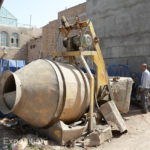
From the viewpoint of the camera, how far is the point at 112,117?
457cm

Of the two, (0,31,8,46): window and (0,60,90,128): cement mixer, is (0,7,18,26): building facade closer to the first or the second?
(0,31,8,46): window

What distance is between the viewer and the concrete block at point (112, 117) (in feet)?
14.8

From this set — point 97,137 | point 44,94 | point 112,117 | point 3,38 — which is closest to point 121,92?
point 112,117

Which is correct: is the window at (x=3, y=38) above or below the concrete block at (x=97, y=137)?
above

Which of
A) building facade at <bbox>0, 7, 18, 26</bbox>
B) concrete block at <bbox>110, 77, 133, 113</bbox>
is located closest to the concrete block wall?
concrete block at <bbox>110, 77, 133, 113</bbox>

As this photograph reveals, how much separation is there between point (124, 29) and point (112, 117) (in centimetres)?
471

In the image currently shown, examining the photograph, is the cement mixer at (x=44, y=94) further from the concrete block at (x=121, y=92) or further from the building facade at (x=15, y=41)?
the building facade at (x=15, y=41)

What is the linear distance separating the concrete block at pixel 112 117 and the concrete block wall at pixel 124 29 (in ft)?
11.2

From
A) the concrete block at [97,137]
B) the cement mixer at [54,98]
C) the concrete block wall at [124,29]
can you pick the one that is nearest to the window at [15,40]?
the concrete block wall at [124,29]

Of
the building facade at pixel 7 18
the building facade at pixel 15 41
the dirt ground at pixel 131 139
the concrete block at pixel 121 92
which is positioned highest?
the building facade at pixel 7 18

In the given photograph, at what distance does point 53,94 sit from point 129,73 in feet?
16.1

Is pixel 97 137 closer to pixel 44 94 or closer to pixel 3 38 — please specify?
pixel 44 94

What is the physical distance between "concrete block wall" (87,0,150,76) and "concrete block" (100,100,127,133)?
340 cm

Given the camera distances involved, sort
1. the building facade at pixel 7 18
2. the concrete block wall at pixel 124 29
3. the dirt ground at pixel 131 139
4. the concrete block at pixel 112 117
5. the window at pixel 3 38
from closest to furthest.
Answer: the dirt ground at pixel 131 139 < the concrete block at pixel 112 117 < the concrete block wall at pixel 124 29 < the window at pixel 3 38 < the building facade at pixel 7 18
